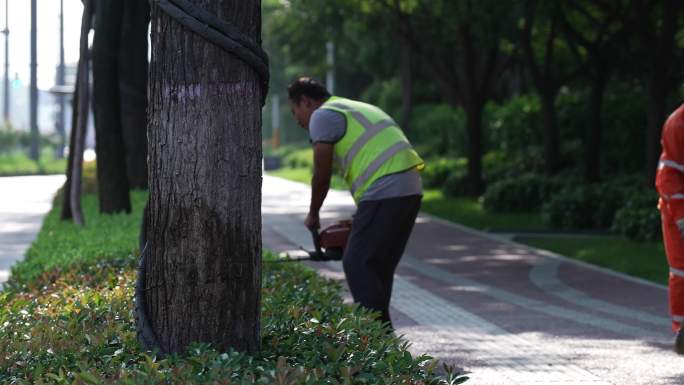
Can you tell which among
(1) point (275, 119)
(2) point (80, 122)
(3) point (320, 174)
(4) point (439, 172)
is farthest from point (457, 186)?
(1) point (275, 119)

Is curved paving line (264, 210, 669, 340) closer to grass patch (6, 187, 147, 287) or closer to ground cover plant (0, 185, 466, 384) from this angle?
ground cover plant (0, 185, 466, 384)

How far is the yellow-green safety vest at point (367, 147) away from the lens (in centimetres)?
823

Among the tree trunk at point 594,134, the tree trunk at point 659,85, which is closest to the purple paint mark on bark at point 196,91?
the tree trunk at point 659,85

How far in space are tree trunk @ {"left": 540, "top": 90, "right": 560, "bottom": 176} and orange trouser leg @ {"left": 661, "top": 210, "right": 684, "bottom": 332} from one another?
18.0 metres

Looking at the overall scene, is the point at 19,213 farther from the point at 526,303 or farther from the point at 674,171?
the point at 674,171

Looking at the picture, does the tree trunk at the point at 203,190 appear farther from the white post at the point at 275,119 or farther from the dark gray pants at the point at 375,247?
the white post at the point at 275,119

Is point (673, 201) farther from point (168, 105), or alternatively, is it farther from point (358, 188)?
point (168, 105)

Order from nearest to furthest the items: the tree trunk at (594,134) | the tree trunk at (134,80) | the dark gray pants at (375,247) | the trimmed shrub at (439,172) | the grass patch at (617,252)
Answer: the dark gray pants at (375,247) < the grass patch at (617,252) < the tree trunk at (134,80) < the tree trunk at (594,134) < the trimmed shrub at (439,172)

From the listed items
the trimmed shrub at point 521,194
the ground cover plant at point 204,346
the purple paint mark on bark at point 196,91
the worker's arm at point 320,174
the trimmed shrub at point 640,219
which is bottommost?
the trimmed shrub at point 521,194

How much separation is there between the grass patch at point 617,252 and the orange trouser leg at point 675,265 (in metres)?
5.84

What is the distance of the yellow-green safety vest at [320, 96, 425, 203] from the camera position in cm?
823

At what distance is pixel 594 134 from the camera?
24844 mm

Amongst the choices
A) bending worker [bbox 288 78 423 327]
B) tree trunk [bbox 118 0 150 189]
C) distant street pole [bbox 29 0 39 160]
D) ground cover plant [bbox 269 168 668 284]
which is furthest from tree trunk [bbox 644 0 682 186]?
distant street pole [bbox 29 0 39 160]

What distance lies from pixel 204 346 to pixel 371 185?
10.4ft
